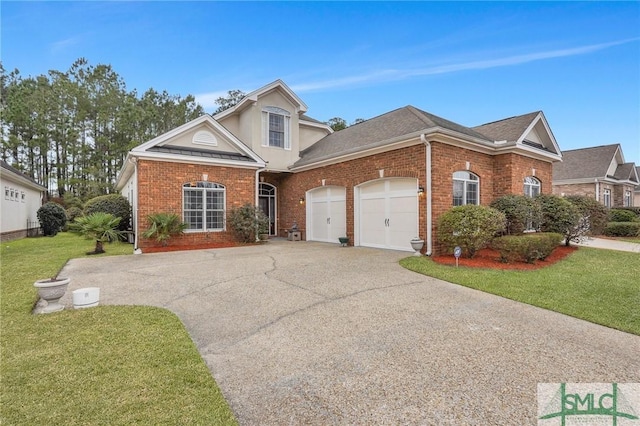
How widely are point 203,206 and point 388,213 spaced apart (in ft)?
24.9

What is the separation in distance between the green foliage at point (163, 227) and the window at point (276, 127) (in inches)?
231

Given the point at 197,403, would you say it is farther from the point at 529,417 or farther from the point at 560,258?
the point at 560,258

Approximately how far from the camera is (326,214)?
559 inches

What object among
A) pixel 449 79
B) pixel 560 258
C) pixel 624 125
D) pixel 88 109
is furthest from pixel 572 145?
pixel 88 109

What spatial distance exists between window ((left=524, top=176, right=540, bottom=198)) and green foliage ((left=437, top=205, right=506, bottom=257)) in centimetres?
553

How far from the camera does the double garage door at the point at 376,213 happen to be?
10617mm

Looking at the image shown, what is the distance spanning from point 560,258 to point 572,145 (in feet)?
76.4

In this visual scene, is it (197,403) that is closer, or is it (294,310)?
(197,403)

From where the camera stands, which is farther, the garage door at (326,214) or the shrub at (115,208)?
the shrub at (115,208)

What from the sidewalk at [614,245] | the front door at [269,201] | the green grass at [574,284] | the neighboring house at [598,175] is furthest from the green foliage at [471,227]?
the neighboring house at [598,175]

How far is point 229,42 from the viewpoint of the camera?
1299 cm

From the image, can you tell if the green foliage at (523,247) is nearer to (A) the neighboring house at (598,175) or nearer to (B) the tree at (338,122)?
(A) the neighboring house at (598,175)

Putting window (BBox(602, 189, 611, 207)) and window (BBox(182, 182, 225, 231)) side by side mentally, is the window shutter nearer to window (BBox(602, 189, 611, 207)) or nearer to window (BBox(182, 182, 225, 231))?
window (BBox(182, 182, 225, 231))

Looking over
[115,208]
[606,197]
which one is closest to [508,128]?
[606,197]
